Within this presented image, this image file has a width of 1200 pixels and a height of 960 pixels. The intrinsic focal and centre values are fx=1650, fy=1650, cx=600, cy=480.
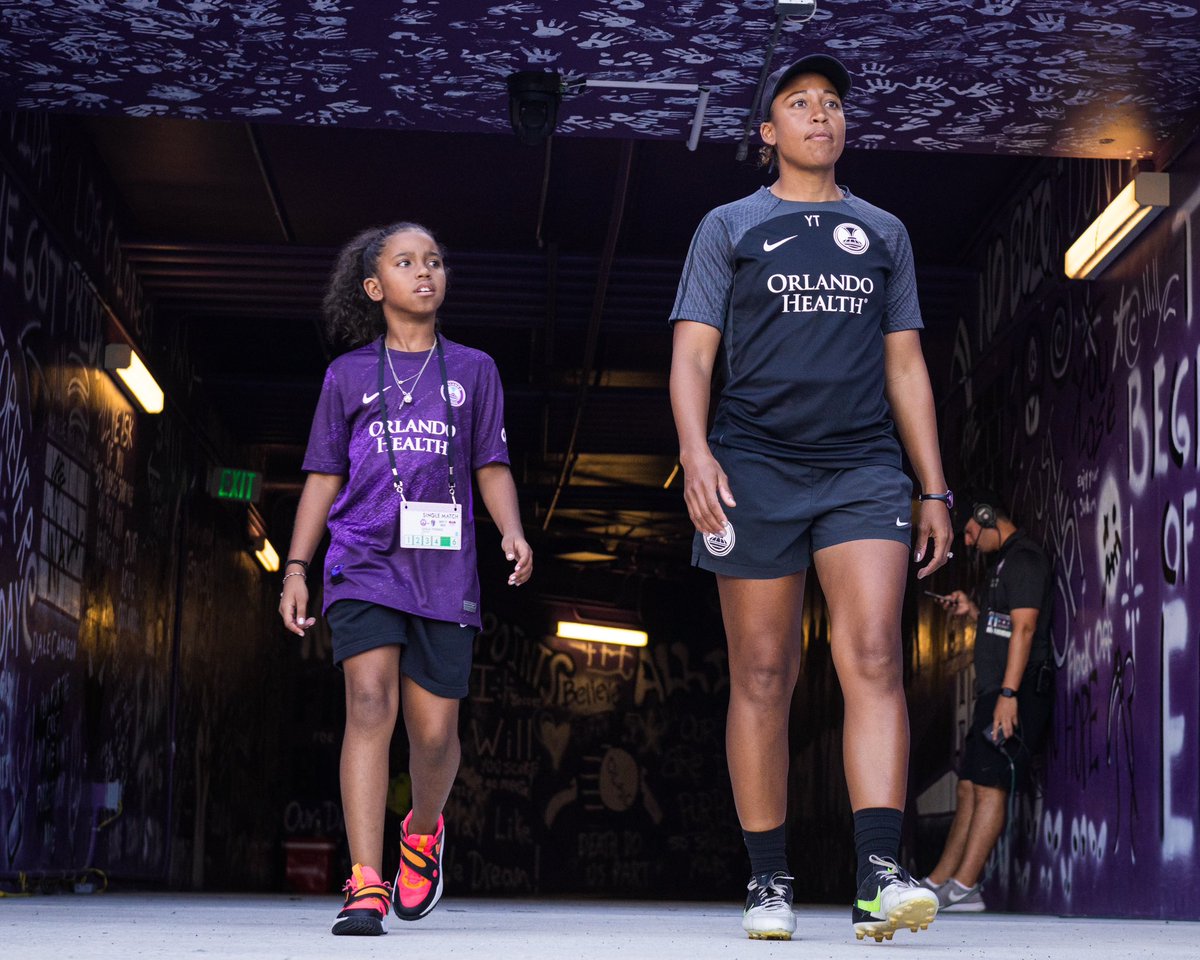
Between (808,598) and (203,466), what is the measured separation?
7.22 m

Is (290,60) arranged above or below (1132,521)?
above

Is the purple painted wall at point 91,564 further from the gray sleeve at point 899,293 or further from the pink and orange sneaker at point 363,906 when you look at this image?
the gray sleeve at point 899,293

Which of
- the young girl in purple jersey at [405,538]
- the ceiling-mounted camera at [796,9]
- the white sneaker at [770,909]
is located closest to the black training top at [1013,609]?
the ceiling-mounted camera at [796,9]

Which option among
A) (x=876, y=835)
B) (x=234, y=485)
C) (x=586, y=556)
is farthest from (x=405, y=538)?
(x=586, y=556)

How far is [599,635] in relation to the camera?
19.3 m

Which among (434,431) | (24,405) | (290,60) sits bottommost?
(434,431)

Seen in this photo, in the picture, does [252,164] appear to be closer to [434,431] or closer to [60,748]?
[60,748]

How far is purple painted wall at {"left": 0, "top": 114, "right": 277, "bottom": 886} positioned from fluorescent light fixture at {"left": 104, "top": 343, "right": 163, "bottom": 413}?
0.29ft

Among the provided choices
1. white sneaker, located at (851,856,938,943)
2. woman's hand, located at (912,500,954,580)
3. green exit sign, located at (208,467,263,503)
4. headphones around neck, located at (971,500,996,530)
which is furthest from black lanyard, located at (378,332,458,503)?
green exit sign, located at (208,467,263,503)

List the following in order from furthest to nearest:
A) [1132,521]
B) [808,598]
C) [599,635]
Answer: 1. [599,635]
2. [808,598]
3. [1132,521]

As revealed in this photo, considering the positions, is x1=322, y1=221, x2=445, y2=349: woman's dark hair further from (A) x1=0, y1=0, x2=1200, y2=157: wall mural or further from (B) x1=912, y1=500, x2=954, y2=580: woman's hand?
(B) x1=912, y1=500, x2=954, y2=580: woman's hand

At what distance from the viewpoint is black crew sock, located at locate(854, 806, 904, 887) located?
3152 millimetres

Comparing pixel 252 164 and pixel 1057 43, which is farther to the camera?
pixel 252 164

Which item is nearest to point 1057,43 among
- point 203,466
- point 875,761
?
point 875,761
